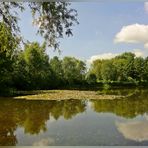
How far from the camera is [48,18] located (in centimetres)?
434

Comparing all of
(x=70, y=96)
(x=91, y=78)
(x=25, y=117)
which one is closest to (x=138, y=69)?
(x=91, y=78)

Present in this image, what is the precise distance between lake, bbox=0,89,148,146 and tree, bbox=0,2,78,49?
5.44 ft

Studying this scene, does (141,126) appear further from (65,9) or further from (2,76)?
(2,76)

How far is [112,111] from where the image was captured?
8.88m

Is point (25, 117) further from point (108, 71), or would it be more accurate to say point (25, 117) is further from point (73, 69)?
point (108, 71)

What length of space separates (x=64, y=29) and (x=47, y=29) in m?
0.24

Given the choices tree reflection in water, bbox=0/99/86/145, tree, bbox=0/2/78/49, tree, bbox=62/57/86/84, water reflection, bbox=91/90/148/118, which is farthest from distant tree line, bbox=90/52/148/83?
tree, bbox=0/2/78/49

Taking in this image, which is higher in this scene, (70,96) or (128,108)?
(70,96)

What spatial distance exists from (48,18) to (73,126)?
9.54 ft

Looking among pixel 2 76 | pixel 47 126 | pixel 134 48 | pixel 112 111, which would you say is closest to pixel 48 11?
pixel 134 48

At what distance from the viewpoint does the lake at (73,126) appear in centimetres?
536

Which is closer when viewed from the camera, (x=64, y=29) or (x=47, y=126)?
(x=64, y=29)

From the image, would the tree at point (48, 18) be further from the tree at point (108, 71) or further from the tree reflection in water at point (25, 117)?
the tree at point (108, 71)

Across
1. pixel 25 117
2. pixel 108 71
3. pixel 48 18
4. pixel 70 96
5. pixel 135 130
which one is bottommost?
pixel 135 130
